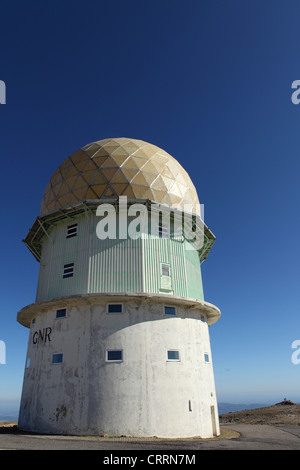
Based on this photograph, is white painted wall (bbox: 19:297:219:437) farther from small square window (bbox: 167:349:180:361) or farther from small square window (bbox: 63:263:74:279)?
small square window (bbox: 63:263:74:279)

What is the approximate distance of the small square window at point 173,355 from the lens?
1589cm

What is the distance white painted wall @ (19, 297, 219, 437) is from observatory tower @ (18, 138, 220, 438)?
47 mm

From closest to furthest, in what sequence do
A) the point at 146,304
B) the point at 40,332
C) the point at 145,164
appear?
the point at 146,304 → the point at 40,332 → the point at 145,164

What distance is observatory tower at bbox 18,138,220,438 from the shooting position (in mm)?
14836

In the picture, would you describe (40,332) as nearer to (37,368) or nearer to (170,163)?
(37,368)

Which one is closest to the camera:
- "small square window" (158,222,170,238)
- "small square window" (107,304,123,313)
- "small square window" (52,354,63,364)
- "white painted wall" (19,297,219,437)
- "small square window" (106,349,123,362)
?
"white painted wall" (19,297,219,437)

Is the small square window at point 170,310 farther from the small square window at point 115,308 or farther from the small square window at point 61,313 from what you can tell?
the small square window at point 61,313

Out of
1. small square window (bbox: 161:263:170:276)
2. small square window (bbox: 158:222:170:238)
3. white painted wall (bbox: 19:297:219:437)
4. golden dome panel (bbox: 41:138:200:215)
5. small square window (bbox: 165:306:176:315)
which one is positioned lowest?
white painted wall (bbox: 19:297:219:437)

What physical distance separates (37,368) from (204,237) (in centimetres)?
1287

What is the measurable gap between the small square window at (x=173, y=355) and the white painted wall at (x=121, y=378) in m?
0.19

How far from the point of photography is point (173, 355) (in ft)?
52.5

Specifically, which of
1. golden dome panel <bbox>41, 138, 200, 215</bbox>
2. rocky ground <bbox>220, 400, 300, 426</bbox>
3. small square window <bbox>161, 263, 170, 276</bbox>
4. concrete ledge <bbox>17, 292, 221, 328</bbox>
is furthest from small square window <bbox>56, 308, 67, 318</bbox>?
rocky ground <bbox>220, 400, 300, 426</bbox>
